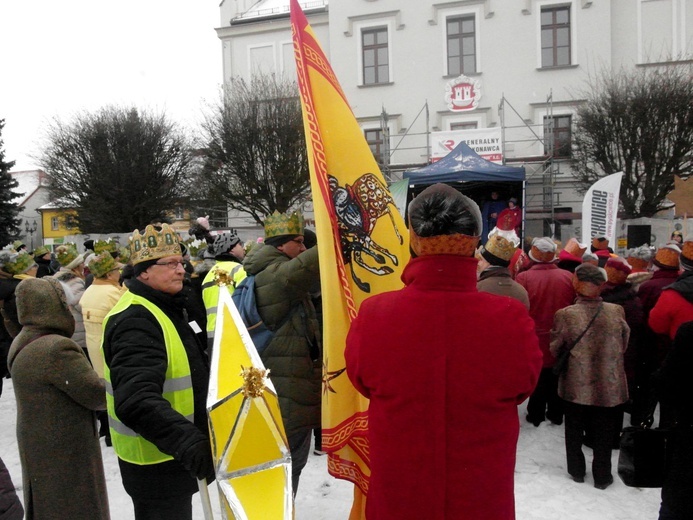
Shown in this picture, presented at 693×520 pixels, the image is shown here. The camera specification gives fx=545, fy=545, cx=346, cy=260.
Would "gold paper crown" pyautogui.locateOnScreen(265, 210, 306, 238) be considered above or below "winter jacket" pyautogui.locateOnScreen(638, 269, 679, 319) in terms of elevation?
above

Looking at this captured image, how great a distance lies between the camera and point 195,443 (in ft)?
6.07

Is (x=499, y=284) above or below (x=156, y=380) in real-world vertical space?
above

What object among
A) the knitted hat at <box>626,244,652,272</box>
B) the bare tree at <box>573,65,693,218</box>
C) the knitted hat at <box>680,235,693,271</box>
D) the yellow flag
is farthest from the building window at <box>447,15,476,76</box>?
the yellow flag

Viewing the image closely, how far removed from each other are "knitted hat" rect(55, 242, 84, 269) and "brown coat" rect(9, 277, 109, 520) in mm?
4133

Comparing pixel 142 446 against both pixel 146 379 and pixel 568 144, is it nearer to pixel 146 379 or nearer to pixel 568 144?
pixel 146 379

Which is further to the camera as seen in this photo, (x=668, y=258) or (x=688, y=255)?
(x=668, y=258)

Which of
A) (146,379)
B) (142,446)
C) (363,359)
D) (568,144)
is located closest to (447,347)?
(363,359)

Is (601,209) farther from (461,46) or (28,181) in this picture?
(28,181)

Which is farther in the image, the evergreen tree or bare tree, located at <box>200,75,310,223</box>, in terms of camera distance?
the evergreen tree

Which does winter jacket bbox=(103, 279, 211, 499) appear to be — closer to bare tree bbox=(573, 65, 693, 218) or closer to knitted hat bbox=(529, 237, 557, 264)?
knitted hat bbox=(529, 237, 557, 264)

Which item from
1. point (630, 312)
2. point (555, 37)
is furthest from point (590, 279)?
point (555, 37)

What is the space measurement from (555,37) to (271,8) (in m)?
14.0

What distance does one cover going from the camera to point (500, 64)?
22.8m

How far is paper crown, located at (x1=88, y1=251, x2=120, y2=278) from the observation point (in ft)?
16.6
